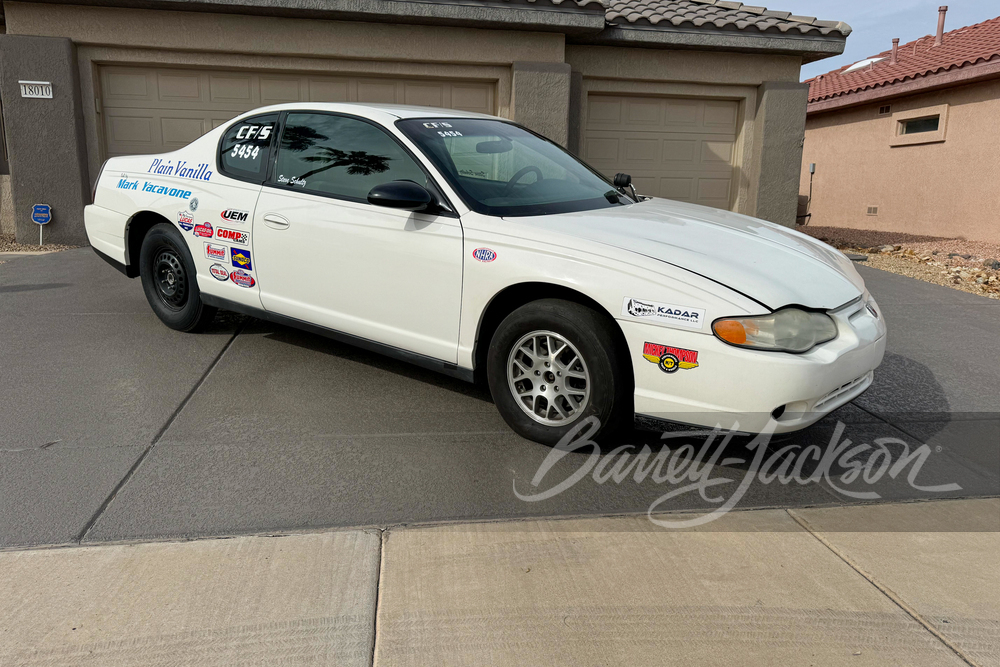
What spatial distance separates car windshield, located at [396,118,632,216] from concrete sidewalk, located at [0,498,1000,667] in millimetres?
1766

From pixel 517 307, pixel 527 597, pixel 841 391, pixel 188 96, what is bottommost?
pixel 527 597

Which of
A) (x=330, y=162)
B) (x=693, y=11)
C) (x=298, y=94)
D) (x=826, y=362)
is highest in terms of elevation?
(x=693, y=11)

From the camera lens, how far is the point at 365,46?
10141 mm

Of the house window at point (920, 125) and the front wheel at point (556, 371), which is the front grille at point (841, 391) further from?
the house window at point (920, 125)

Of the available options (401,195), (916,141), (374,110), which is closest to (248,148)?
(374,110)

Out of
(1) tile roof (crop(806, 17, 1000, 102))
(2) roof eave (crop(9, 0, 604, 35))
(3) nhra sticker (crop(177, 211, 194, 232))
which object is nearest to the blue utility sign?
(2) roof eave (crop(9, 0, 604, 35))

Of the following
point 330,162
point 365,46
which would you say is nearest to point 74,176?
point 365,46

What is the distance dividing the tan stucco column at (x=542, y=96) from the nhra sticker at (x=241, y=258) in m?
6.33

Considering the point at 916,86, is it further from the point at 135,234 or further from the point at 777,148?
the point at 135,234

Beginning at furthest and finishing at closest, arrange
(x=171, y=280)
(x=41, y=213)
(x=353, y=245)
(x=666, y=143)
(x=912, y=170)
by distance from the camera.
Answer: (x=912, y=170)
(x=666, y=143)
(x=41, y=213)
(x=171, y=280)
(x=353, y=245)

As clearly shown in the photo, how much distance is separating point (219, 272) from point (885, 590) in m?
4.19

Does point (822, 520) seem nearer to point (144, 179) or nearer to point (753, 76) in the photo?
point (144, 179)

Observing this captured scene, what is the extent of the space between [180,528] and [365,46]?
8414 millimetres

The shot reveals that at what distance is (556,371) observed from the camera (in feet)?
12.1
